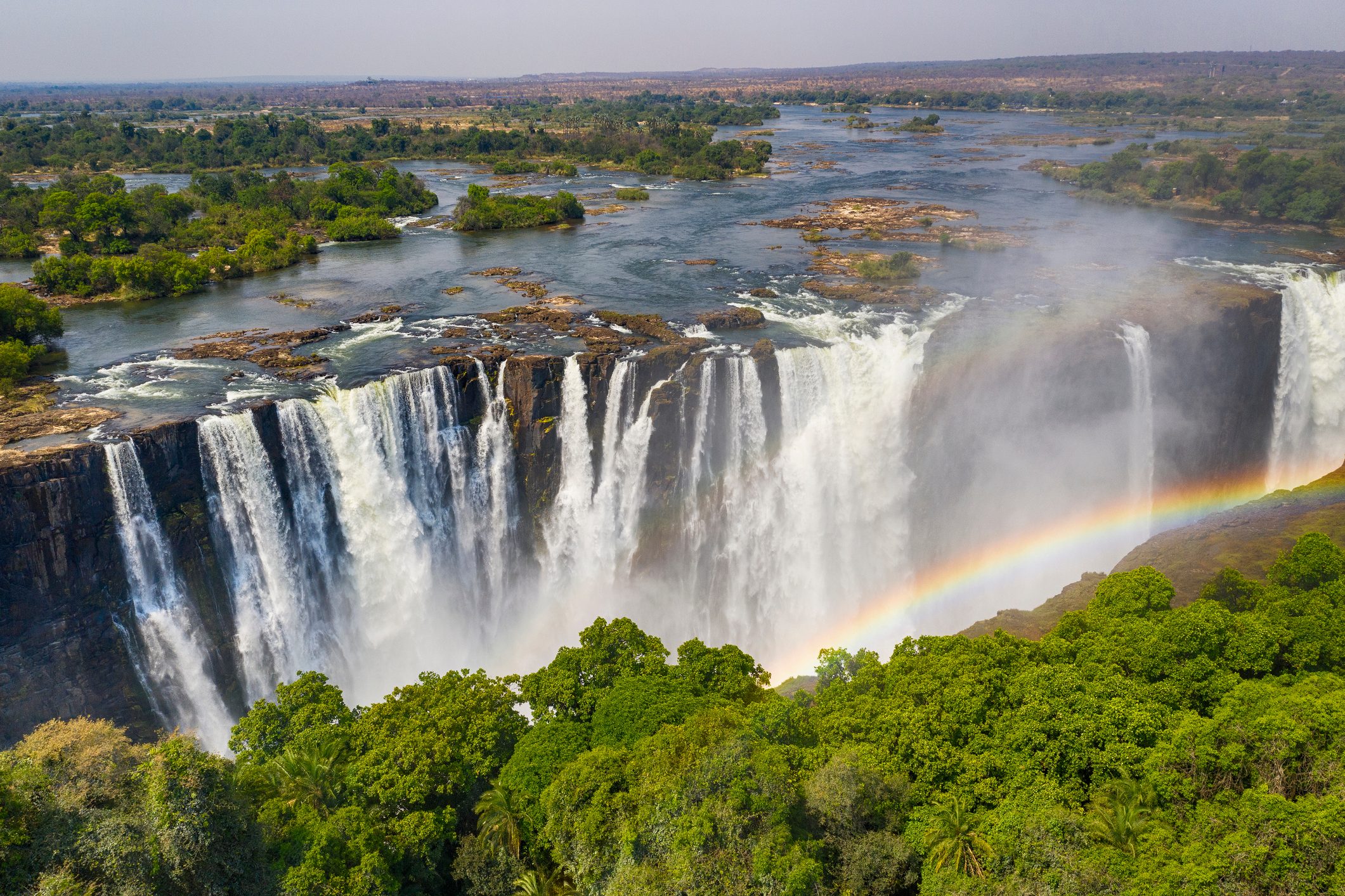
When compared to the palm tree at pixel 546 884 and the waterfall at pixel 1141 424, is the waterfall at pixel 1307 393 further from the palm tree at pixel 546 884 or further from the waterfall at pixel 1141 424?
the palm tree at pixel 546 884

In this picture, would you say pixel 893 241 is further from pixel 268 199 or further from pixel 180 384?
pixel 268 199

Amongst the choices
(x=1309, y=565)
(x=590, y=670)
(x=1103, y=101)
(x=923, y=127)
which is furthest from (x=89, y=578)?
(x=1103, y=101)

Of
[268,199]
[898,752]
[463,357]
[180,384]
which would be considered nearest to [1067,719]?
[898,752]

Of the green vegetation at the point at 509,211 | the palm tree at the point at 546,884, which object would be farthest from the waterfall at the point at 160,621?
A: the green vegetation at the point at 509,211

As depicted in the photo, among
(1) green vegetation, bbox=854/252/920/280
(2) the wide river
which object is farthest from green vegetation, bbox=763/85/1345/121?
(1) green vegetation, bbox=854/252/920/280

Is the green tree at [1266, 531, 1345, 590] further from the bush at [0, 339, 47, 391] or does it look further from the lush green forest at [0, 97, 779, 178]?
the lush green forest at [0, 97, 779, 178]

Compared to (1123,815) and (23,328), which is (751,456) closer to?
(1123,815)

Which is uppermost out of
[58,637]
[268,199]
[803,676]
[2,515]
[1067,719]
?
[268,199]
